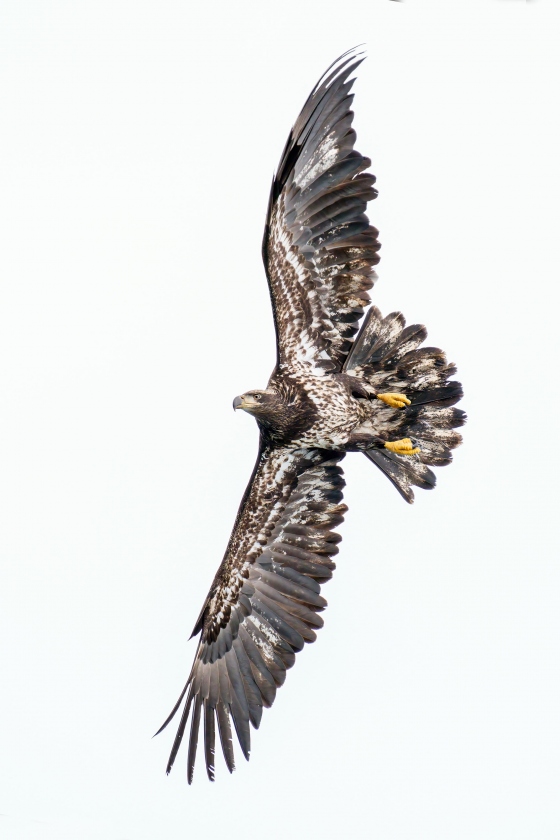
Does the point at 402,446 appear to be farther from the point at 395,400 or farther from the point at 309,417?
the point at 309,417

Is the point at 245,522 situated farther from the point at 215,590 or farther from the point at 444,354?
the point at 444,354

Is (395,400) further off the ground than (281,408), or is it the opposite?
(395,400)

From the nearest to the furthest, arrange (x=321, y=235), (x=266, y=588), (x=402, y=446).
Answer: (x=321, y=235) → (x=402, y=446) → (x=266, y=588)

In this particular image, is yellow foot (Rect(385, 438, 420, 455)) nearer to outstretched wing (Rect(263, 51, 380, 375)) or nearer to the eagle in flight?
the eagle in flight

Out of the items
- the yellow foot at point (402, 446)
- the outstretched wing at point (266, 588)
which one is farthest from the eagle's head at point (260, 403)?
the yellow foot at point (402, 446)

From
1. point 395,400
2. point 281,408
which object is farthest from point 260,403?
point 395,400

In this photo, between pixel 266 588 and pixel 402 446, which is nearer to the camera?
pixel 402 446

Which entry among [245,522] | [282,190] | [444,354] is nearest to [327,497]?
[245,522]
